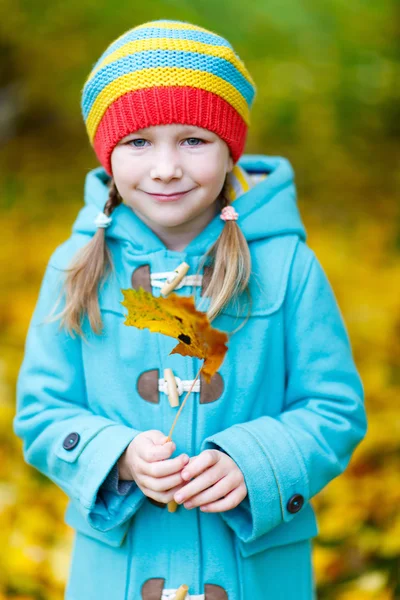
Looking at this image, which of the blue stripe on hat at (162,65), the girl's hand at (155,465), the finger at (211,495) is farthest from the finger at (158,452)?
the blue stripe on hat at (162,65)

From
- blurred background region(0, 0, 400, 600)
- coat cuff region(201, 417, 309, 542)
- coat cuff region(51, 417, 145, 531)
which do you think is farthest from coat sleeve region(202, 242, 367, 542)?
blurred background region(0, 0, 400, 600)

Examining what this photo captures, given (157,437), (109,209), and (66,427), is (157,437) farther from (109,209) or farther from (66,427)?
(109,209)

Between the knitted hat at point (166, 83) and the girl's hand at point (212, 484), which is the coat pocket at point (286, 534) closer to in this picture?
the girl's hand at point (212, 484)

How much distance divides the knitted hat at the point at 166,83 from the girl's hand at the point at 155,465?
28.5 inches

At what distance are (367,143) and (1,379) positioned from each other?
12.3 feet

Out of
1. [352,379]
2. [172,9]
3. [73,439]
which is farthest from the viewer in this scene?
[172,9]

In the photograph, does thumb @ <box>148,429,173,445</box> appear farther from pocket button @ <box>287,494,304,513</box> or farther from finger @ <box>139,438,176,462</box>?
pocket button @ <box>287,494,304,513</box>

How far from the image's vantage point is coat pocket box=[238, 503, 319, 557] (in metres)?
1.93

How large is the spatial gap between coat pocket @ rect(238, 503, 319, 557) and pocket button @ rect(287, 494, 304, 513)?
125 mm

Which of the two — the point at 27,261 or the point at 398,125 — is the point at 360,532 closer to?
the point at 27,261

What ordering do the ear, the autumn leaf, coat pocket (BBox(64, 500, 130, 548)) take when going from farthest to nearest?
the ear → coat pocket (BBox(64, 500, 130, 548)) → the autumn leaf

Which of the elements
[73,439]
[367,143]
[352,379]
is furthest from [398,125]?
[73,439]

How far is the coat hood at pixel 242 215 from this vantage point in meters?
2.01

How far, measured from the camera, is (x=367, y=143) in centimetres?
645
